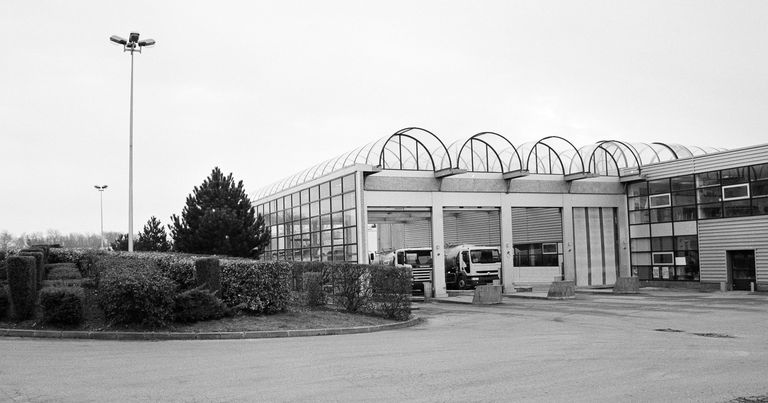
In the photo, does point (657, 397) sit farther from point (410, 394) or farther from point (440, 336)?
point (440, 336)

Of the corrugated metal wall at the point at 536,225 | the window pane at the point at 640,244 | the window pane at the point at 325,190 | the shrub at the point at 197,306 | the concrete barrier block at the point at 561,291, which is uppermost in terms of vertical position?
the window pane at the point at 325,190

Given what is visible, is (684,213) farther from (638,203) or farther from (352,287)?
(352,287)

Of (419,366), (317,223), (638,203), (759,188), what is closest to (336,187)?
(317,223)

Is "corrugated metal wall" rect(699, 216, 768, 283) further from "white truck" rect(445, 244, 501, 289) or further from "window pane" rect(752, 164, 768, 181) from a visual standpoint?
"white truck" rect(445, 244, 501, 289)

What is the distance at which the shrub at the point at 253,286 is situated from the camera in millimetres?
17234

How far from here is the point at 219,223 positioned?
30.7 m

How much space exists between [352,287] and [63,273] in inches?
355

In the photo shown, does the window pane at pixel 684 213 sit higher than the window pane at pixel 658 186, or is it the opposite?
the window pane at pixel 658 186

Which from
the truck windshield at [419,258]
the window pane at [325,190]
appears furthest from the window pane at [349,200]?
→ the truck windshield at [419,258]

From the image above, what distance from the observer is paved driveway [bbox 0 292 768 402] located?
842 centimetres

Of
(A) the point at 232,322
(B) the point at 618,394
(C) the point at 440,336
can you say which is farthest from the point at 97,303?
(B) the point at 618,394

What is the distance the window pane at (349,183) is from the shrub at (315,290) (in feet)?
34.8

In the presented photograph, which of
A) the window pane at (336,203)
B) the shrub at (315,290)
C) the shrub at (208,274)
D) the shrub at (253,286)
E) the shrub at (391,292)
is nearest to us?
the shrub at (208,274)

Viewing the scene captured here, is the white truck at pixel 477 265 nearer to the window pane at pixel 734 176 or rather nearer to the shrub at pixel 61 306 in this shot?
the window pane at pixel 734 176
